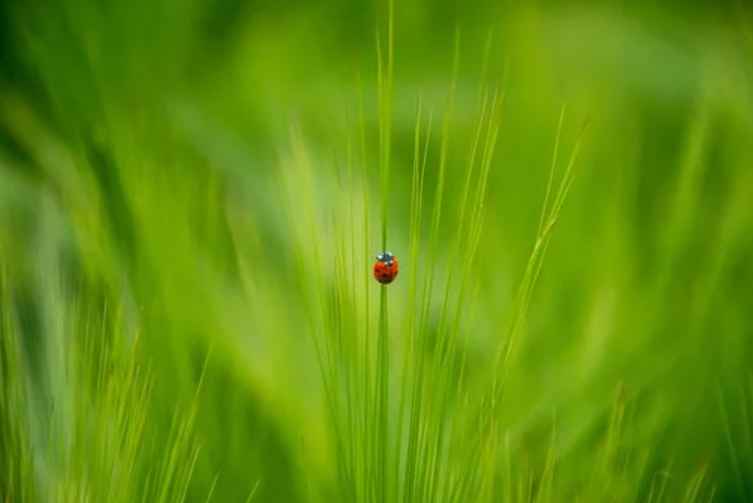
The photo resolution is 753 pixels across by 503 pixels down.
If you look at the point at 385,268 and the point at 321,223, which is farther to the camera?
the point at 321,223

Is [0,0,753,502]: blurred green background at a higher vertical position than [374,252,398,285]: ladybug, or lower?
lower

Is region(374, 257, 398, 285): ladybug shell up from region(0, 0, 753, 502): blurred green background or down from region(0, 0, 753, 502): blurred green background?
up

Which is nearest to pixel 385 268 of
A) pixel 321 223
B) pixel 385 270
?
pixel 385 270

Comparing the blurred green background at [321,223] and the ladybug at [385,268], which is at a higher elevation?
the ladybug at [385,268]

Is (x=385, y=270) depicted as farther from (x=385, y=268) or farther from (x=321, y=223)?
(x=321, y=223)
